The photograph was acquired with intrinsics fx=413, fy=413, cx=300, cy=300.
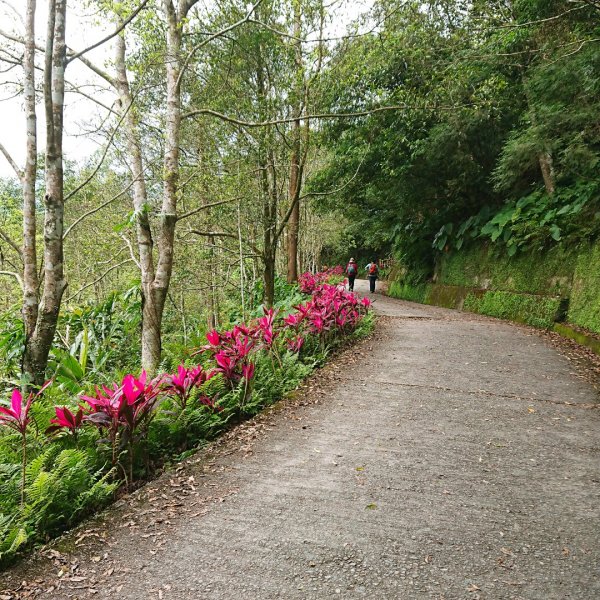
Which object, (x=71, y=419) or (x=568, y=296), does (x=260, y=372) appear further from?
(x=568, y=296)

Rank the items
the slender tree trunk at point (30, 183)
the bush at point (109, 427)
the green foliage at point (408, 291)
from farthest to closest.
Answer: the green foliage at point (408, 291) < the slender tree trunk at point (30, 183) < the bush at point (109, 427)

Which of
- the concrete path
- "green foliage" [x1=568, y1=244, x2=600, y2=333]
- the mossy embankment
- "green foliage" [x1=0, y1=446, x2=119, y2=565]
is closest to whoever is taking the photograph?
the concrete path

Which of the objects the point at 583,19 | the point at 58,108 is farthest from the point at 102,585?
the point at 583,19

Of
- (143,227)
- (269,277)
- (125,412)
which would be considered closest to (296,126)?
(269,277)

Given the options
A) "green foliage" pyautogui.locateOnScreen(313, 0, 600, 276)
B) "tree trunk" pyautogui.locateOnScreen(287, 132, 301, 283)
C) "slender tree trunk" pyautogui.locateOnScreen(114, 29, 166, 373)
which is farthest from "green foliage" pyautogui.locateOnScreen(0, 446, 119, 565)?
"tree trunk" pyautogui.locateOnScreen(287, 132, 301, 283)

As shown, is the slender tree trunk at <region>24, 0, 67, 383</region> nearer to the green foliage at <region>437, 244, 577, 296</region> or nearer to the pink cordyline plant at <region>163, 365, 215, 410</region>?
the pink cordyline plant at <region>163, 365, 215, 410</region>

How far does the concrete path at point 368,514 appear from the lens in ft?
6.64

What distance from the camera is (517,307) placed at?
9945mm

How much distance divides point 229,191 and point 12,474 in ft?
19.9

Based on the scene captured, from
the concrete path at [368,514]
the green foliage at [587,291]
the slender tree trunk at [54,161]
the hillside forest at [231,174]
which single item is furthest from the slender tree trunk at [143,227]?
the green foliage at [587,291]

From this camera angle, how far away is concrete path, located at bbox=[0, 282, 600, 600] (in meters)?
2.02

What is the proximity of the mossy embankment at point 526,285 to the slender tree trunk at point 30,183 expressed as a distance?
8542 millimetres

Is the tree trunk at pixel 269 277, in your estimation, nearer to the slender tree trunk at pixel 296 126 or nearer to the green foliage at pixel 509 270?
the slender tree trunk at pixel 296 126

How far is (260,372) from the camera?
4906 millimetres
